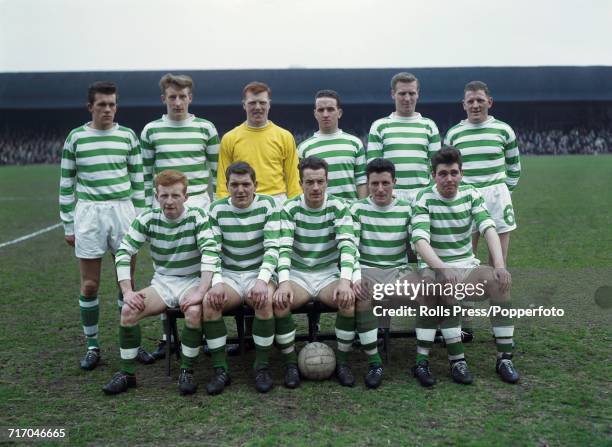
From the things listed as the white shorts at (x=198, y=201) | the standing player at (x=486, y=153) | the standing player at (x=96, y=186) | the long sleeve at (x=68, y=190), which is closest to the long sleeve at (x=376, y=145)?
the standing player at (x=486, y=153)

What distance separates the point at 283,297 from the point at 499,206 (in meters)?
1.72

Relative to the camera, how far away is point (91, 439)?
322cm

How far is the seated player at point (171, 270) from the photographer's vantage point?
383 cm

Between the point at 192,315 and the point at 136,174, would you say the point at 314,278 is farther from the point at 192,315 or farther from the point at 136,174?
the point at 136,174

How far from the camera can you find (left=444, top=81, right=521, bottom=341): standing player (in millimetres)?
4574

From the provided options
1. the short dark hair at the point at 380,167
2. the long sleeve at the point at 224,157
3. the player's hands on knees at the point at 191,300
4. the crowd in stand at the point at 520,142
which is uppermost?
the crowd in stand at the point at 520,142

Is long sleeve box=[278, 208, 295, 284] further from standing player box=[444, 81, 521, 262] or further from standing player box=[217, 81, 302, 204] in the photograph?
standing player box=[444, 81, 521, 262]

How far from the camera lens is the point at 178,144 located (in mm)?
4504

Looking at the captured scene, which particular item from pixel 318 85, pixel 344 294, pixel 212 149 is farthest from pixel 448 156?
pixel 318 85

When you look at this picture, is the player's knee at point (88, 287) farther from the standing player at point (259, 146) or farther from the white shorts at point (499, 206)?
the white shorts at point (499, 206)

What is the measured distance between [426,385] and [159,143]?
2.36 m

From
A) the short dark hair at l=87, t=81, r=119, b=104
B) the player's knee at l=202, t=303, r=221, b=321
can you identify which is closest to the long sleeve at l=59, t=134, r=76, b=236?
the short dark hair at l=87, t=81, r=119, b=104

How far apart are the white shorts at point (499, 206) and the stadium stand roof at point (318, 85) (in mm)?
25977

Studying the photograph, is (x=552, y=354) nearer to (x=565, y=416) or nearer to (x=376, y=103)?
(x=565, y=416)
